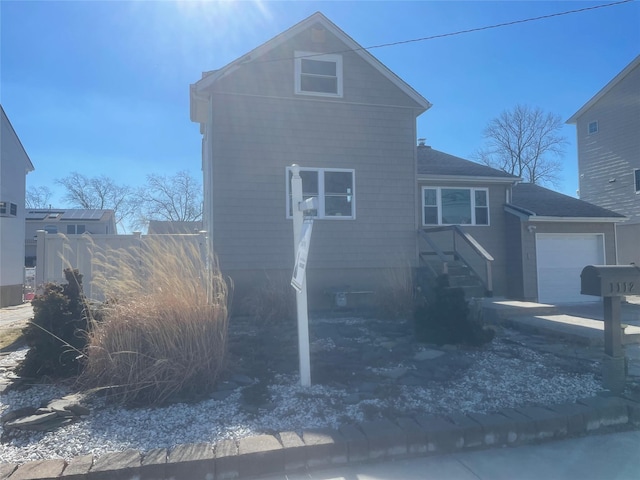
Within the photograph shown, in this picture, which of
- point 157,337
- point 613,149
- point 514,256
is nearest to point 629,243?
point 613,149

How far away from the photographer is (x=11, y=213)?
15367 mm

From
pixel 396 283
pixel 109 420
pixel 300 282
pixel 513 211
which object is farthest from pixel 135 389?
pixel 513 211

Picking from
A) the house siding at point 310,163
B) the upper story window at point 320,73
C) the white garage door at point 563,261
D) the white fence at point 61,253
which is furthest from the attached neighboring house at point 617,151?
the white fence at point 61,253

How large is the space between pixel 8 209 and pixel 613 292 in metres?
16.7

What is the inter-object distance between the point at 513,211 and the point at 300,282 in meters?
10.9

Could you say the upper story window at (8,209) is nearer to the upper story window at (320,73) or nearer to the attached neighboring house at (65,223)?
the upper story window at (320,73)

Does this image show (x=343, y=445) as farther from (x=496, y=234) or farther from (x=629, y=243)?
(x=629, y=243)

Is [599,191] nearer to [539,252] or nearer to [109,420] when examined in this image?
[539,252]

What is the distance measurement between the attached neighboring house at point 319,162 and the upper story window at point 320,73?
0.9 inches

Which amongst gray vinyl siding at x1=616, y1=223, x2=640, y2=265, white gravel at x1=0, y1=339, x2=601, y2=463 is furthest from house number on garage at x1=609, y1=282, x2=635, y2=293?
gray vinyl siding at x1=616, y1=223, x2=640, y2=265

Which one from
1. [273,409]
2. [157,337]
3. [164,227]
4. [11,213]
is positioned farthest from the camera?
[11,213]

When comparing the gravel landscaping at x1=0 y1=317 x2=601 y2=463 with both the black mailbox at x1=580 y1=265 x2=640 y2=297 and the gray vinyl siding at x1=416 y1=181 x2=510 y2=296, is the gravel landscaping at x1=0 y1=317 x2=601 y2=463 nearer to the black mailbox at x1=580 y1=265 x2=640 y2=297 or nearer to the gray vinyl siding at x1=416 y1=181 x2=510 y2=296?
the black mailbox at x1=580 y1=265 x2=640 y2=297

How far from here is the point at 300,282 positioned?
4.70m

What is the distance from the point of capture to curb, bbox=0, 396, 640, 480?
10.6 feet
